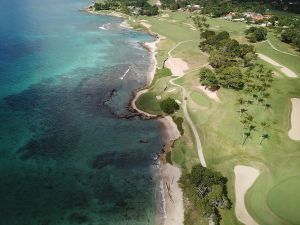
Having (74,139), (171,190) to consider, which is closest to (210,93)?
(74,139)

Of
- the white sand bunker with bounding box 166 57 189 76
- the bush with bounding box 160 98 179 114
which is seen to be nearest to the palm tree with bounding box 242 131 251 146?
the bush with bounding box 160 98 179 114

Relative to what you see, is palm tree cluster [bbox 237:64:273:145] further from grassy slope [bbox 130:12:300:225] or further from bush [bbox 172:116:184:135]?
bush [bbox 172:116:184:135]

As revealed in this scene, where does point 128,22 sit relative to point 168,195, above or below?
below

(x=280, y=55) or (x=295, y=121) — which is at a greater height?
(x=295, y=121)

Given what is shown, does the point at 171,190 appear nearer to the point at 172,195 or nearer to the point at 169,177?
the point at 172,195

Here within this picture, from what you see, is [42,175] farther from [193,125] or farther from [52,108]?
[193,125]

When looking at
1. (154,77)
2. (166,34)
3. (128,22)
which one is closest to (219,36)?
(166,34)
